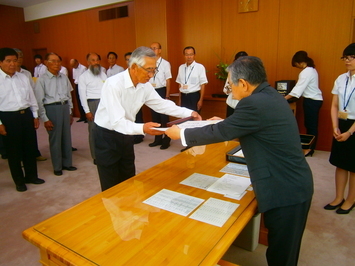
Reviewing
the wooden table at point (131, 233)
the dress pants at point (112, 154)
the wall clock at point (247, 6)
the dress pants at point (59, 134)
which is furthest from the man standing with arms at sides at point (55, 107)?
the wall clock at point (247, 6)

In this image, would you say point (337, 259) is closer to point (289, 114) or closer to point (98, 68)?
point (289, 114)

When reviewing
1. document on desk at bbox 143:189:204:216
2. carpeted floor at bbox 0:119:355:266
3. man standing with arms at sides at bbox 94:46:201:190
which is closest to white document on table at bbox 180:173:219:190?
document on desk at bbox 143:189:204:216

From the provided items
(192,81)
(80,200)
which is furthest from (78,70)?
(80,200)

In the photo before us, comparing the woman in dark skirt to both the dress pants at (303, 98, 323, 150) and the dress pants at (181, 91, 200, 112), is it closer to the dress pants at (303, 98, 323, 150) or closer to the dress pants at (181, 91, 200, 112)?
the dress pants at (303, 98, 323, 150)

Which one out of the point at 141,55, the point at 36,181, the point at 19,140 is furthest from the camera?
the point at 36,181

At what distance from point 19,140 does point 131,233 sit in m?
2.77

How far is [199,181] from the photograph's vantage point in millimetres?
1921

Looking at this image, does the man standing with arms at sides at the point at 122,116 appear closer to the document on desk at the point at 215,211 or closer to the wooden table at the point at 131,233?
the wooden table at the point at 131,233

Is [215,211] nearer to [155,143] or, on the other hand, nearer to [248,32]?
[155,143]

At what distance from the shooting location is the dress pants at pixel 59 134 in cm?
391

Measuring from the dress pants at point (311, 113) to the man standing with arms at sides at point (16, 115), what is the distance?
4.17 metres

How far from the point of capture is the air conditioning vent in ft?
23.9

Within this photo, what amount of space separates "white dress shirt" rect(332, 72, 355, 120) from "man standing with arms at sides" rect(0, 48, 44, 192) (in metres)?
3.60

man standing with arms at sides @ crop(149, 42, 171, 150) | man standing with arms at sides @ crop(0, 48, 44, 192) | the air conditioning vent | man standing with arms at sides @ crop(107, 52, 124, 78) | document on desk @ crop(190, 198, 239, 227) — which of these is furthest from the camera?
the air conditioning vent
